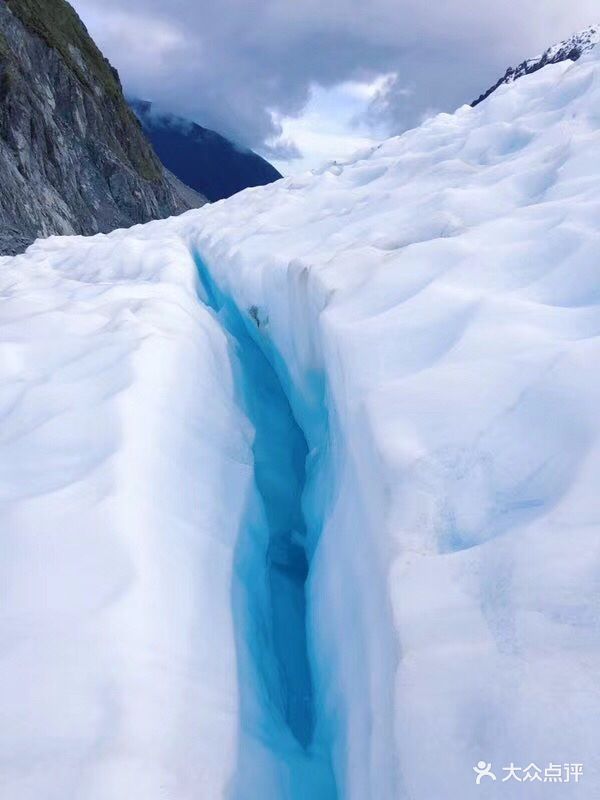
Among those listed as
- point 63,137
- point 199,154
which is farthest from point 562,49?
point 63,137

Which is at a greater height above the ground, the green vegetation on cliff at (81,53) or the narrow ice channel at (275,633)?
the green vegetation on cliff at (81,53)

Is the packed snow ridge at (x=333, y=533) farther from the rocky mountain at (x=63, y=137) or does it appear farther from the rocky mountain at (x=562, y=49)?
the rocky mountain at (x=562, y=49)

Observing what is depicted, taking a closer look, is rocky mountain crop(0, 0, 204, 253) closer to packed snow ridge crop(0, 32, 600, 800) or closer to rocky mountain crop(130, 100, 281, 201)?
packed snow ridge crop(0, 32, 600, 800)

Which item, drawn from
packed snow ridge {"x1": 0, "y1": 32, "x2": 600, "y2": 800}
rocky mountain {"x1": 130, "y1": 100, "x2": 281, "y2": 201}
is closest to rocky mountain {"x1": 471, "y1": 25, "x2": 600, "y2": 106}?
rocky mountain {"x1": 130, "y1": 100, "x2": 281, "y2": 201}

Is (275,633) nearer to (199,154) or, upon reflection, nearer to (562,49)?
(562,49)

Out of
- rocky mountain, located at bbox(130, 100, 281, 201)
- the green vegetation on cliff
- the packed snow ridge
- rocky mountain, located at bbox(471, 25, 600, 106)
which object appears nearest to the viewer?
the packed snow ridge

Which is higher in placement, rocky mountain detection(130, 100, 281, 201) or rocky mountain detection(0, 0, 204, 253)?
rocky mountain detection(130, 100, 281, 201)

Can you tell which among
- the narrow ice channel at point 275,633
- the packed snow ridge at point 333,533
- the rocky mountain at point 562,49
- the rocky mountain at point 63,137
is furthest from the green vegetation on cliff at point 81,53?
the rocky mountain at point 562,49
